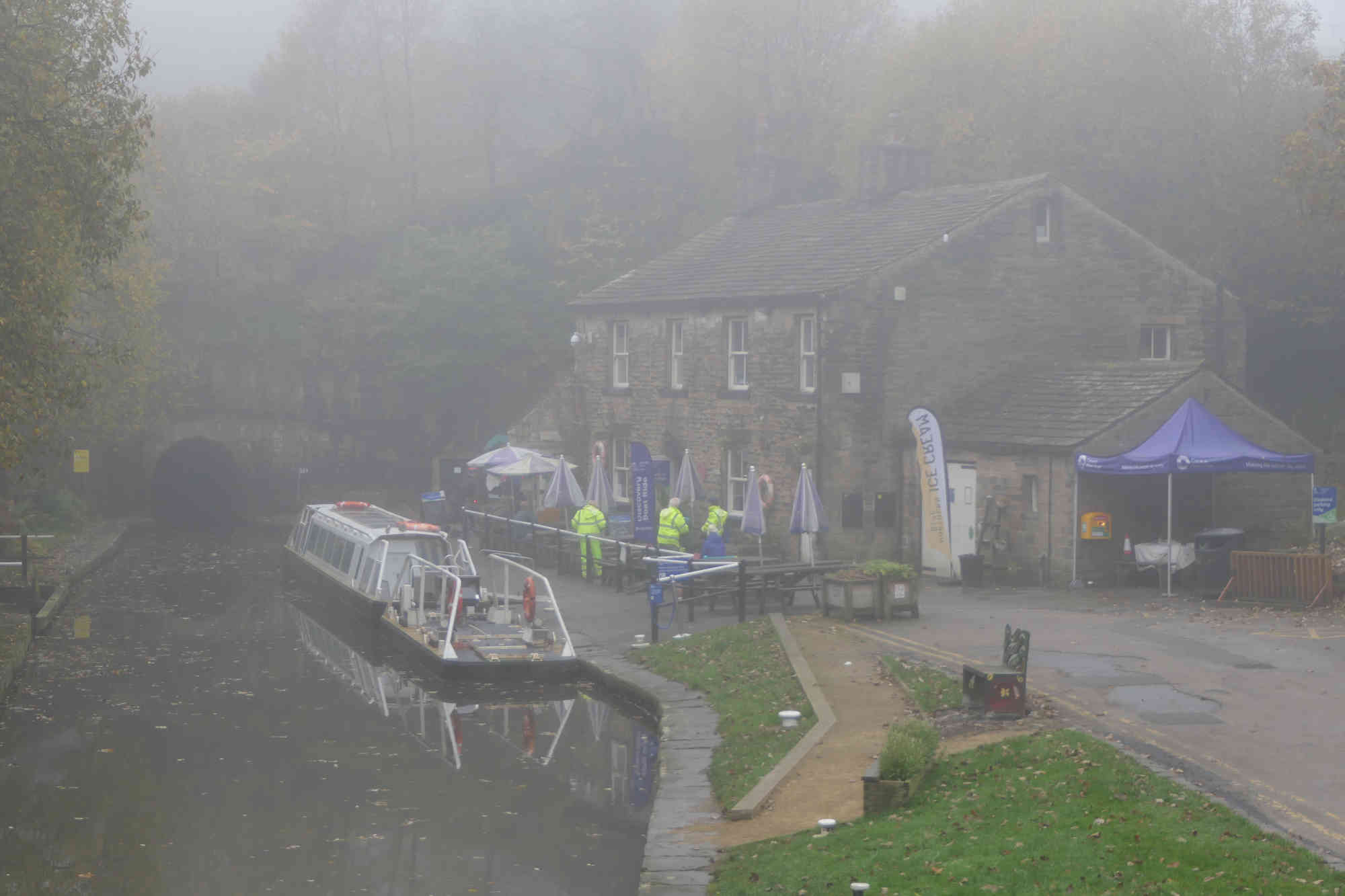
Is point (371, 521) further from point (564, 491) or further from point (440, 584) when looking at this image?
point (440, 584)

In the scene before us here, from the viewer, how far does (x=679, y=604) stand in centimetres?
2391

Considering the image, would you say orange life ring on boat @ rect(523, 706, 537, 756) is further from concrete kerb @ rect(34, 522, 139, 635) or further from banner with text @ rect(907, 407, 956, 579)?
banner with text @ rect(907, 407, 956, 579)

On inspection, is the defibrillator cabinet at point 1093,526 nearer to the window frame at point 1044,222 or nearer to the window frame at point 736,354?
the window frame at point 1044,222

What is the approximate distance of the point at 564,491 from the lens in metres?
30.4

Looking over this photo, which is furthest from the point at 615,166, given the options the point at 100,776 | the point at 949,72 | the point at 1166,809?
the point at 1166,809

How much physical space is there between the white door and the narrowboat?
810 centimetres

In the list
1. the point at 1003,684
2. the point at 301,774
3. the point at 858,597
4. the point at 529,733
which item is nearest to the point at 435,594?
the point at 858,597

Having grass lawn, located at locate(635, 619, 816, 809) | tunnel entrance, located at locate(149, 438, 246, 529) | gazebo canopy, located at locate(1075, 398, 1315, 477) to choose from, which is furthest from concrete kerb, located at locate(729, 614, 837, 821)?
tunnel entrance, located at locate(149, 438, 246, 529)

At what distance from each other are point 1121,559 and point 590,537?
31.7 ft

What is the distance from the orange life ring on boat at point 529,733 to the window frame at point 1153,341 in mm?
18804

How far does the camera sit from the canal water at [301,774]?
11.5 m

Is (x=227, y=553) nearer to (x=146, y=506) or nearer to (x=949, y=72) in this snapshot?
(x=146, y=506)

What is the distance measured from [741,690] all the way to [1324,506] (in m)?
10.8

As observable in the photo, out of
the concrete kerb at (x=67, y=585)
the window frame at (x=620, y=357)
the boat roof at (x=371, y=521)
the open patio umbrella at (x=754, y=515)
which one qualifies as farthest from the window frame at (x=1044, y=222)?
the concrete kerb at (x=67, y=585)
